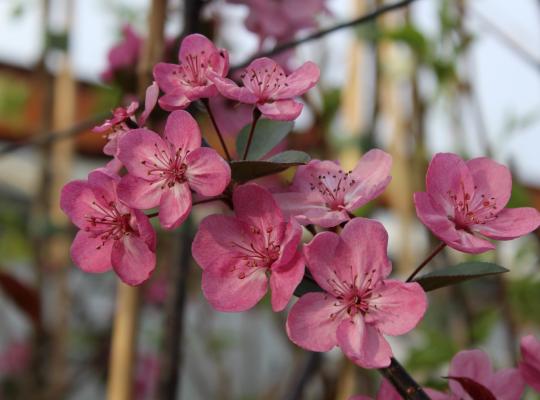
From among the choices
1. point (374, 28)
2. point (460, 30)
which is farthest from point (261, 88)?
point (460, 30)

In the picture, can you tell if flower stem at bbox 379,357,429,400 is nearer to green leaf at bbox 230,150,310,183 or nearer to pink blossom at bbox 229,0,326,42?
green leaf at bbox 230,150,310,183

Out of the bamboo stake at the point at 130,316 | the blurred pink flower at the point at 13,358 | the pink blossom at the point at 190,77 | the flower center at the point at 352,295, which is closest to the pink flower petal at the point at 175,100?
the pink blossom at the point at 190,77

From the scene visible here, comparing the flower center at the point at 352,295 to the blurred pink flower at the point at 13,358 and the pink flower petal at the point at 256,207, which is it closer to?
the pink flower petal at the point at 256,207

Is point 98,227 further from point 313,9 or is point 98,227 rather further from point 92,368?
point 92,368

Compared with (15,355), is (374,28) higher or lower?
higher

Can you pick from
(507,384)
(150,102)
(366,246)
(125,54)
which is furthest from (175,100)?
(125,54)
